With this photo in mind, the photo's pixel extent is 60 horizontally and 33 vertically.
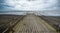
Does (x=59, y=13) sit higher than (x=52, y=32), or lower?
lower

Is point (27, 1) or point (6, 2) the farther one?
point (27, 1)

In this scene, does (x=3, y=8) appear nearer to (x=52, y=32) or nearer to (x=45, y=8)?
(x=45, y=8)

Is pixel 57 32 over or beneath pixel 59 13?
over

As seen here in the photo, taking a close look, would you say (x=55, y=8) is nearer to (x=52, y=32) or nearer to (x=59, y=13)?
(x=59, y=13)

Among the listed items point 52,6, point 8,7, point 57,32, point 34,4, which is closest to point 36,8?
point 34,4

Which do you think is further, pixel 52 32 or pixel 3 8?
pixel 3 8

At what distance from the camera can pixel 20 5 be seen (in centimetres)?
1337

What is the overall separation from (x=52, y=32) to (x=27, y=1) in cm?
917

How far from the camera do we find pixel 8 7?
1331 cm

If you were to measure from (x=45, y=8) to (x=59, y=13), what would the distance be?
54.2 inches

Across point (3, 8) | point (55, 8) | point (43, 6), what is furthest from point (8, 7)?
point (55, 8)

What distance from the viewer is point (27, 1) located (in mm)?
13742

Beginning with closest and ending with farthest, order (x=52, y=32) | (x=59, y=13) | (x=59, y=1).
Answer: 1. (x=52, y=32)
2. (x=59, y=1)
3. (x=59, y=13)

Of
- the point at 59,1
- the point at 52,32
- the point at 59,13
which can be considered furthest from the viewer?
the point at 59,13
